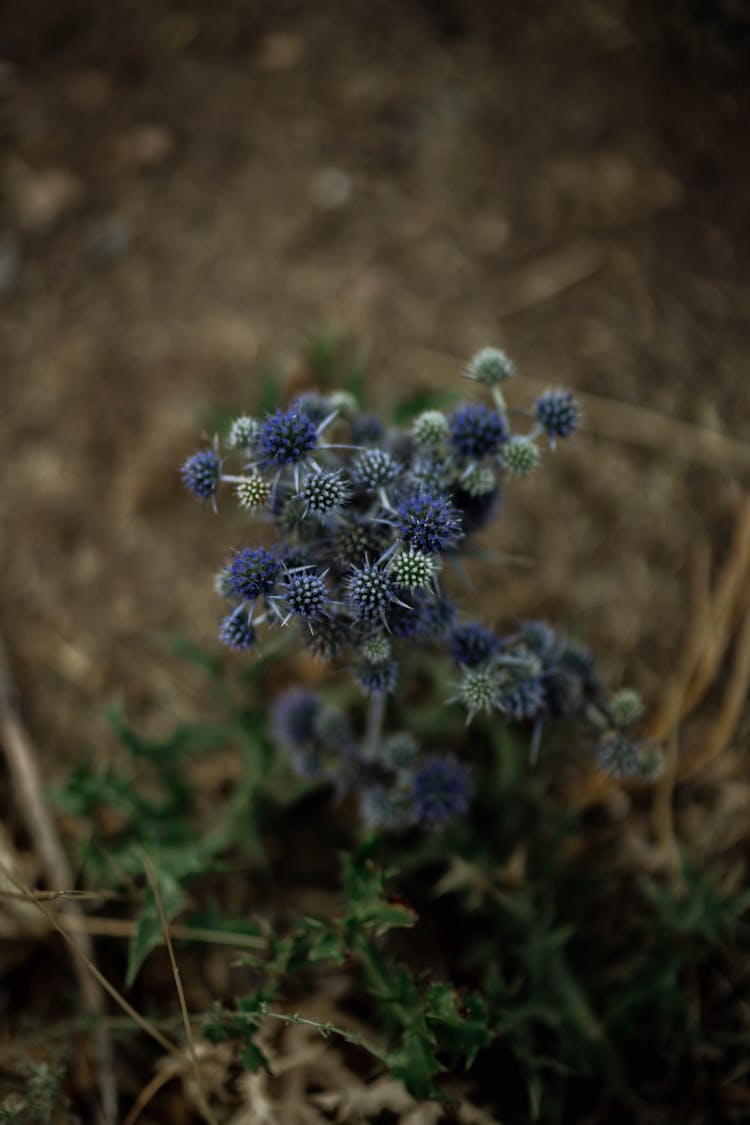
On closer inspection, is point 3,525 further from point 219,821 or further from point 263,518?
point 263,518

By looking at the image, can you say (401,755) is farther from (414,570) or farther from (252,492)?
(252,492)

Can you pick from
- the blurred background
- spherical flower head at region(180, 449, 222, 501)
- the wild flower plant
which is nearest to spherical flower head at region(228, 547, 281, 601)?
the wild flower plant

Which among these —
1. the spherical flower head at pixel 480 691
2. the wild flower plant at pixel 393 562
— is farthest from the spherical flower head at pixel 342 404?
the spherical flower head at pixel 480 691

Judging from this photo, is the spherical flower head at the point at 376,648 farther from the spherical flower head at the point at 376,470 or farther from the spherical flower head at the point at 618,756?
the spherical flower head at the point at 618,756

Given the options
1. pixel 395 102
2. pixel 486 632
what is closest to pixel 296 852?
pixel 486 632

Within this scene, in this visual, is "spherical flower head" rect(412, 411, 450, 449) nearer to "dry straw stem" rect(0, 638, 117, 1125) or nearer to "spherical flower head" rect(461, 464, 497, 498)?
"spherical flower head" rect(461, 464, 497, 498)

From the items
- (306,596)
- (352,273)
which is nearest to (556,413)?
(306,596)
